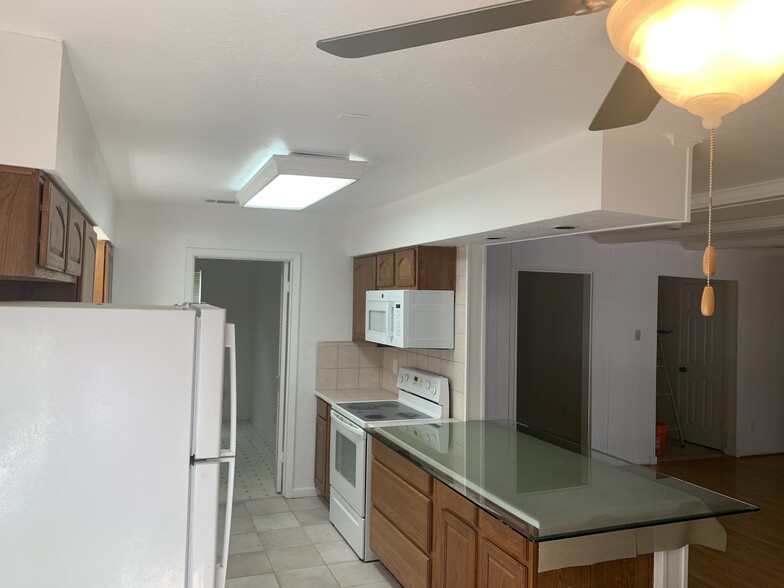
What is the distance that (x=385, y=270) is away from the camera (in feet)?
14.9

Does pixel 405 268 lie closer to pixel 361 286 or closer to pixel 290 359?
pixel 361 286

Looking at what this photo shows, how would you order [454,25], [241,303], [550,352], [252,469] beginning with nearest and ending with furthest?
[454,25] < [252,469] < [550,352] < [241,303]

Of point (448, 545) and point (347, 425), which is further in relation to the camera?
point (347, 425)

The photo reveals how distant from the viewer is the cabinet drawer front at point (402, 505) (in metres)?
3.07

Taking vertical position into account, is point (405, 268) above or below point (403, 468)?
above

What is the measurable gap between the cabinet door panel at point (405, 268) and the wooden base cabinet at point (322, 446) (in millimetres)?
1179

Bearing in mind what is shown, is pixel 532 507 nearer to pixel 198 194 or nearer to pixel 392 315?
pixel 392 315

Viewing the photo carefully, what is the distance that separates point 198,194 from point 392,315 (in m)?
1.59

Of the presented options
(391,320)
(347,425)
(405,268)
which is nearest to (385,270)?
(405,268)

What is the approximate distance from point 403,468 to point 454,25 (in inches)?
107

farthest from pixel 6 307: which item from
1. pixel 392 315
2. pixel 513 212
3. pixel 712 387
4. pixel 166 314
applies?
pixel 712 387

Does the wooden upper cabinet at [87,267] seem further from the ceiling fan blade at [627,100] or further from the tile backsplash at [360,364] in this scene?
the tile backsplash at [360,364]

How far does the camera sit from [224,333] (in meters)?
1.71

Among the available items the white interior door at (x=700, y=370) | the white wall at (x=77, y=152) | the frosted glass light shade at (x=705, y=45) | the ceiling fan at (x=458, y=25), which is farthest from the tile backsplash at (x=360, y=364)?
the white interior door at (x=700, y=370)
